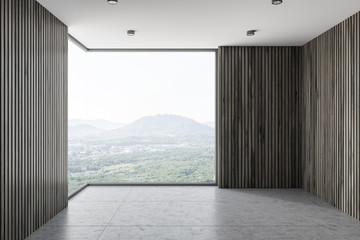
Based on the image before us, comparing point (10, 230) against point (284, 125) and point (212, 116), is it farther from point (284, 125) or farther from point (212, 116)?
point (284, 125)

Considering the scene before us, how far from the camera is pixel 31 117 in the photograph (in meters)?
3.91

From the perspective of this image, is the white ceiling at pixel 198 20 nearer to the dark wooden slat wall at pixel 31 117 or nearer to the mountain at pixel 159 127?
the dark wooden slat wall at pixel 31 117

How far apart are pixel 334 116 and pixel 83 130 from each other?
15.2 feet

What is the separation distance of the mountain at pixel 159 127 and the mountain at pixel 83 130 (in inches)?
18.2

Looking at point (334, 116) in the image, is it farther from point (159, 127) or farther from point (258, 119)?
point (159, 127)

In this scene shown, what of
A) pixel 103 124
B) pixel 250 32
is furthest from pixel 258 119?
pixel 103 124

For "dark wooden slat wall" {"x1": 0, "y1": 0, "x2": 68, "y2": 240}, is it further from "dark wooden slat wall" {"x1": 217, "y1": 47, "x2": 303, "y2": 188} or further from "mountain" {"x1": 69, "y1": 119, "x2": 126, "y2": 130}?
"dark wooden slat wall" {"x1": 217, "y1": 47, "x2": 303, "y2": 188}

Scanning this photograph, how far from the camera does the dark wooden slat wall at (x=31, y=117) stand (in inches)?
132

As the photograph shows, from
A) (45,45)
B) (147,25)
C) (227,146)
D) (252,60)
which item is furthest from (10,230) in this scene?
(252,60)

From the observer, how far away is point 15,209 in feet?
11.5

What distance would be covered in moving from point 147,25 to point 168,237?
10.0 feet

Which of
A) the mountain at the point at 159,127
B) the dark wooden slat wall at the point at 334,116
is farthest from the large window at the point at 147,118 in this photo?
the dark wooden slat wall at the point at 334,116

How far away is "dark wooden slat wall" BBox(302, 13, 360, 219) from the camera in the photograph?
177 inches

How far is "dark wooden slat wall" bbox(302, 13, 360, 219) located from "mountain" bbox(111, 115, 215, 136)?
Answer: 260 cm
